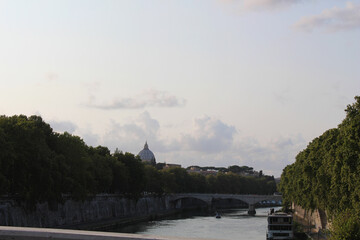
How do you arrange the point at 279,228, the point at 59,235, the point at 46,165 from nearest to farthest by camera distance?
the point at 59,235, the point at 279,228, the point at 46,165

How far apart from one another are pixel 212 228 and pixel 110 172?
1860cm

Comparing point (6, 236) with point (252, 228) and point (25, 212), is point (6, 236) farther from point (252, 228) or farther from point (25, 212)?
point (252, 228)

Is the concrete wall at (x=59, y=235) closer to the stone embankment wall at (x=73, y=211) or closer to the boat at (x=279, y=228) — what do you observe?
the stone embankment wall at (x=73, y=211)

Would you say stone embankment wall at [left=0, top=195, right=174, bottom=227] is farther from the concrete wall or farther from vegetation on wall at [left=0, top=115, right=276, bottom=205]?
the concrete wall

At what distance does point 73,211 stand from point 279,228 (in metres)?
28.8

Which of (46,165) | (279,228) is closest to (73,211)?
(46,165)

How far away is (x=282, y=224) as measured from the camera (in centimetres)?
5641

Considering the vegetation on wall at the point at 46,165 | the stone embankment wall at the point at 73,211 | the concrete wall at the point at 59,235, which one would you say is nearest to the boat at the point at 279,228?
the vegetation on wall at the point at 46,165

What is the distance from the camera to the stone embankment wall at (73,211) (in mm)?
55531

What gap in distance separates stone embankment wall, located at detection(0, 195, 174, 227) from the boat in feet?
84.3

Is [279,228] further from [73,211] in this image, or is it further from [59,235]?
[59,235]

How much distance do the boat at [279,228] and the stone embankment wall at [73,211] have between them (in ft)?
84.3

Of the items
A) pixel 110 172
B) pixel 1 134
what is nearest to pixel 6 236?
pixel 1 134

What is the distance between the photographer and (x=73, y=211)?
7125 cm
